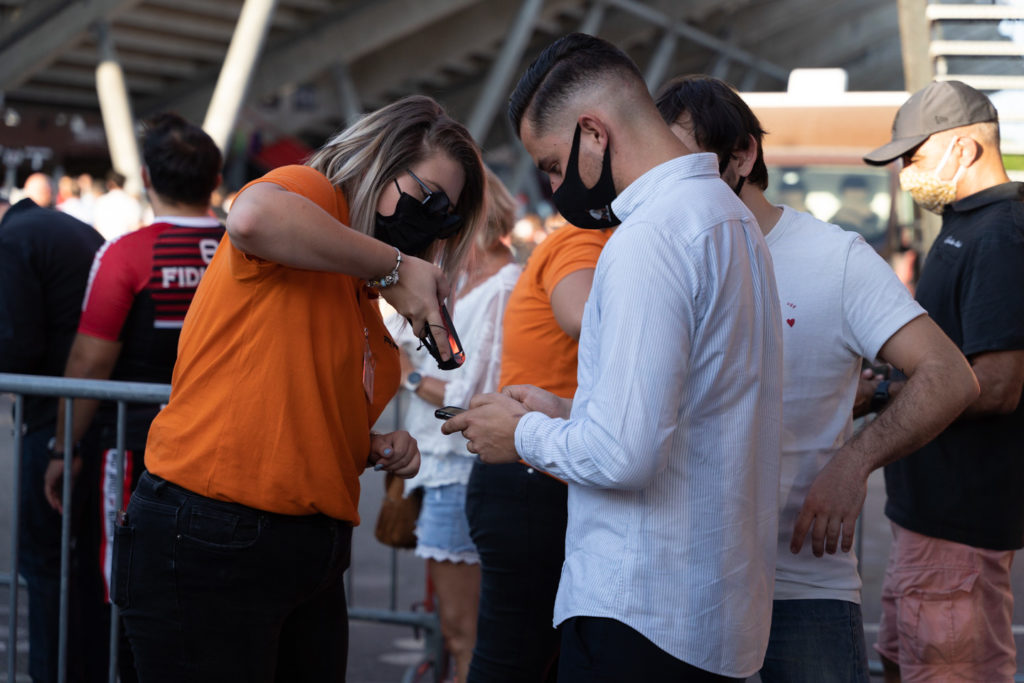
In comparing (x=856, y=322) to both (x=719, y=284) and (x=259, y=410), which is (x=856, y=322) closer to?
(x=719, y=284)

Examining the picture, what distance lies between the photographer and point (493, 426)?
2066 millimetres

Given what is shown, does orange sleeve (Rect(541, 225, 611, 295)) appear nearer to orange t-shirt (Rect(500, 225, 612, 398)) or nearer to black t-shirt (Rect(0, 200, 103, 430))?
orange t-shirt (Rect(500, 225, 612, 398))

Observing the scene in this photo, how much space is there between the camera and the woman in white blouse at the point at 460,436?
154 inches

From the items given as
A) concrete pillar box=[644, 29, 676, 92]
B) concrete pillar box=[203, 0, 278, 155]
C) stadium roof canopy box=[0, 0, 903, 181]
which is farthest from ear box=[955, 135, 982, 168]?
concrete pillar box=[644, 29, 676, 92]

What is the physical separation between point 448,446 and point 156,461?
71.7 inches

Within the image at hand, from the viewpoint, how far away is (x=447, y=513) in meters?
3.94

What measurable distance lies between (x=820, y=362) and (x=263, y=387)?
1.29 meters

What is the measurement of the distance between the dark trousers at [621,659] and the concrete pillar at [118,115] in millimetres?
16457

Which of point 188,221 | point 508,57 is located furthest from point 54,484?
point 508,57

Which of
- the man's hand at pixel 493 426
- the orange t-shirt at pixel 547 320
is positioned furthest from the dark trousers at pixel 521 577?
the man's hand at pixel 493 426

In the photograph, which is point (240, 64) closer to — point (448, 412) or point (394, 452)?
point (394, 452)

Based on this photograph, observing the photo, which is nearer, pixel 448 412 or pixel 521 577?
pixel 448 412

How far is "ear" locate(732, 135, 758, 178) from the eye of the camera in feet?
8.92

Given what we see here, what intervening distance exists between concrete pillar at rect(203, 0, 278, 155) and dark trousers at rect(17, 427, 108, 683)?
44.7ft
